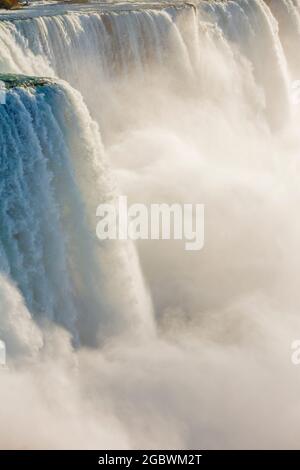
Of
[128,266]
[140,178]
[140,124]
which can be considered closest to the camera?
[128,266]

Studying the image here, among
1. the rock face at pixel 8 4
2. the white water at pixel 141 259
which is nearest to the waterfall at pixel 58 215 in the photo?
the white water at pixel 141 259

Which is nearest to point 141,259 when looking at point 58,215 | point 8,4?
point 58,215

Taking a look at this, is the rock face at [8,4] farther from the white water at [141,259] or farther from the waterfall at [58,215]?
the waterfall at [58,215]

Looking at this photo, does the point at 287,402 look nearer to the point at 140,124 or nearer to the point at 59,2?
the point at 140,124

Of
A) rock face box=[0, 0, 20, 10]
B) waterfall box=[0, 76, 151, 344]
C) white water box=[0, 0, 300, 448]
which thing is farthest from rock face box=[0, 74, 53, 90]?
rock face box=[0, 0, 20, 10]

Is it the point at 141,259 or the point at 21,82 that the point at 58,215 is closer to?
the point at 21,82

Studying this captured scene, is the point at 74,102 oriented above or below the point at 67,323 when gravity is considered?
above

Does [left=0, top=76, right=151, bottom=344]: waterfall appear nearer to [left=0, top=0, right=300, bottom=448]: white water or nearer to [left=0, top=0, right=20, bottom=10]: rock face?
[left=0, top=0, right=300, bottom=448]: white water

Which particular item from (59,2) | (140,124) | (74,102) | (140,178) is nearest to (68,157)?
(74,102)
